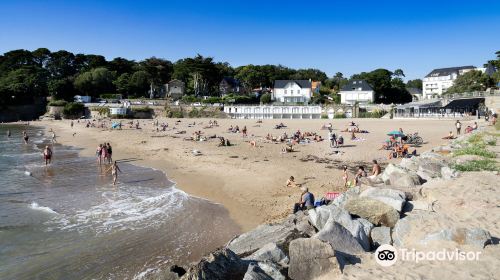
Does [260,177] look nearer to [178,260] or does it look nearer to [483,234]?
[178,260]

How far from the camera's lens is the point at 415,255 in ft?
20.4

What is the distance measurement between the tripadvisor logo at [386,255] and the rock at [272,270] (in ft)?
A: 5.95

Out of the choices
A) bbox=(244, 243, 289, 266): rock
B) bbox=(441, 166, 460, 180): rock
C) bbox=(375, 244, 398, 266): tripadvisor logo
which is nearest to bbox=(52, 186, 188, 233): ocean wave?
bbox=(244, 243, 289, 266): rock

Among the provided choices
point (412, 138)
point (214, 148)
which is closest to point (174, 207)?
point (214, 148)

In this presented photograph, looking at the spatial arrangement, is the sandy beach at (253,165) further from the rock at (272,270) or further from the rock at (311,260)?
the rock at (311,260)

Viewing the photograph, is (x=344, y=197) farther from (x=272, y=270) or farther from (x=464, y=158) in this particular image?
(x=464, y=158)

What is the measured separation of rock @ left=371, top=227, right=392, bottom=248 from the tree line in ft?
222

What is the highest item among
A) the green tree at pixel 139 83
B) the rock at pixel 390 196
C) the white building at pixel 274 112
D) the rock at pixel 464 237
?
the green tree at pixel 139 83

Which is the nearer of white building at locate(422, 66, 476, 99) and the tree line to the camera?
the tree line

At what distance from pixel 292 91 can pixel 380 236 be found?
243 feet

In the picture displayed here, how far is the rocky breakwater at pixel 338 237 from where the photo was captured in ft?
19.0

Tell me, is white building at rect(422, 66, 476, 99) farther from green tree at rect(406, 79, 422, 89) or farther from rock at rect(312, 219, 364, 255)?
rock at rect(312, 219, 364, 255)

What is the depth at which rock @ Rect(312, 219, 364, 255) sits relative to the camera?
638 centimetres

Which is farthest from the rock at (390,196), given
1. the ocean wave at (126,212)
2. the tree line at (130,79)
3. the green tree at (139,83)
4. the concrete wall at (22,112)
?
the concrete wall at (22,112)
